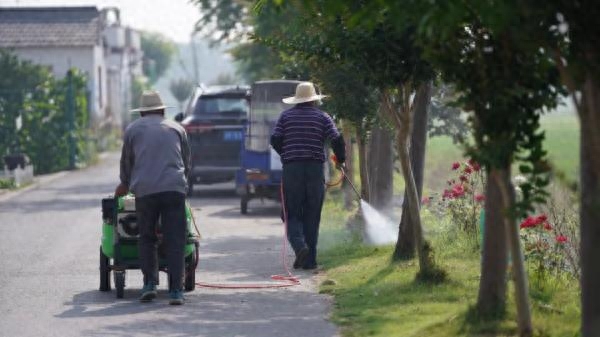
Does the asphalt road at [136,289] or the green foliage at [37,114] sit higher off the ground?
the green foliage at [37,114]

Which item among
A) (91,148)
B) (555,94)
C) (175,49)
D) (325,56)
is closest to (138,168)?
(325,56)

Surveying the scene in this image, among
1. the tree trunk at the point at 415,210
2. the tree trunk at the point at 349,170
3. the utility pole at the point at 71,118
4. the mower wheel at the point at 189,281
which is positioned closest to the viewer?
the tree trunk at the point at 415,210

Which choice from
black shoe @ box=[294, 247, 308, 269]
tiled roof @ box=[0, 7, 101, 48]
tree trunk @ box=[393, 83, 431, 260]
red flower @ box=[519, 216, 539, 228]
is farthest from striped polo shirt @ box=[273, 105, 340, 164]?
tiled roof @ box=[0, 7, 101, 48]

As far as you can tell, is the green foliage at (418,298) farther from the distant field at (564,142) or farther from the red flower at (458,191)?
the distant field at (564,142)

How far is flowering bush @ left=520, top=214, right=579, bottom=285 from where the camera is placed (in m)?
12.2

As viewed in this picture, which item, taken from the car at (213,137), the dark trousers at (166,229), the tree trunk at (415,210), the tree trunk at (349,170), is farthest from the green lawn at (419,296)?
the car at (213,137)

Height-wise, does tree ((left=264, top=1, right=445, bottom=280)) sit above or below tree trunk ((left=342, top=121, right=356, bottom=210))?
above

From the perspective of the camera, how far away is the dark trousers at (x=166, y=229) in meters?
12.5

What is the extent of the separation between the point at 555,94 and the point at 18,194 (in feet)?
65.4

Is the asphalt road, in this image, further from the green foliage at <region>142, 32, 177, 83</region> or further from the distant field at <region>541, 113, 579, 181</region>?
the green foliage at <region>142, 32, 177, 83</region>

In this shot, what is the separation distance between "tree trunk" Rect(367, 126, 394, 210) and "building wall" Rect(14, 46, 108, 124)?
35702 mm

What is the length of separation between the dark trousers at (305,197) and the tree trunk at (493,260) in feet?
16.4

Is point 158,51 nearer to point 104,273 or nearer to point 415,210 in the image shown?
point 104,273

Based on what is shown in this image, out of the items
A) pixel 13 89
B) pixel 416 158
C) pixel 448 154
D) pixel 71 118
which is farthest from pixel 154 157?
pixel 448 154
